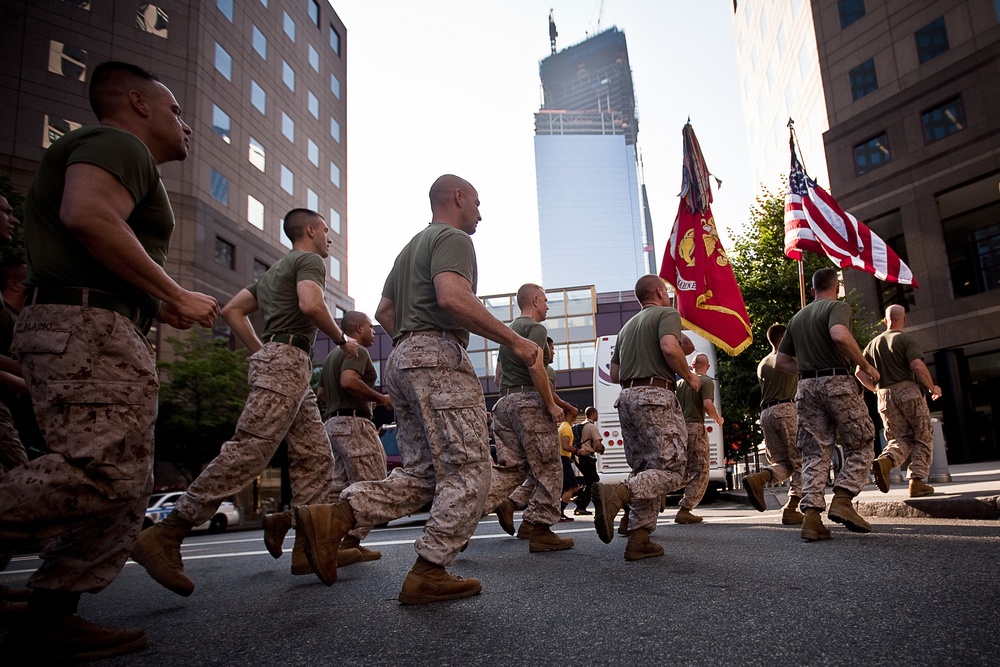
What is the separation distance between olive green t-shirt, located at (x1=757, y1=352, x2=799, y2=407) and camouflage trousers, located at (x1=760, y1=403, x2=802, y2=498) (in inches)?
4.2

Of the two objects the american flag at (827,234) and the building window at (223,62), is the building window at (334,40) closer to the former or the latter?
the building window at (223,62)

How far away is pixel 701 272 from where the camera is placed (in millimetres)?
11352

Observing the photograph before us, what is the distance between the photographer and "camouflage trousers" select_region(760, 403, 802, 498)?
7441mm

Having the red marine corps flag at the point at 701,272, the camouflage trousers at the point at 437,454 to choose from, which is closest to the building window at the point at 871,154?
the red marine corps flag at the point at 701,272

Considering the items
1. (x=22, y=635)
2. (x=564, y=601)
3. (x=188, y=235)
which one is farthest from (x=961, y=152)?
(x=188, y=235)

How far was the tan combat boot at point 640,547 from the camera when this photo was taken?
4.36 metres

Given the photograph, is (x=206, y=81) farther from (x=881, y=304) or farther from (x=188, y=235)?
(x=881, y=304)

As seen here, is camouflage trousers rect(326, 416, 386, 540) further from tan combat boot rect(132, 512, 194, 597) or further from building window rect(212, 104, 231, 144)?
building window rect(212, 104, 231, 144)

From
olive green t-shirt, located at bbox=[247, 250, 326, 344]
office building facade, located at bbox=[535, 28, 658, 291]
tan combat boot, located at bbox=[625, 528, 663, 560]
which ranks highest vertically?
office building facade, located at bbox=[535, 28, 658, 291]

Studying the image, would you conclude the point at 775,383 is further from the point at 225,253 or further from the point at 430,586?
the point at 225,253

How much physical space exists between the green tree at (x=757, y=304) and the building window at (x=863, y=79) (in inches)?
Result: 373

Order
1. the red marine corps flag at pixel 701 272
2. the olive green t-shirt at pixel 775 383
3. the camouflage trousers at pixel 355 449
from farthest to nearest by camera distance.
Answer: the red marine corps flag at pixel 701 272 → the olive green t-shirt at pixel 775 383 → the camouflage trousers at pixel 355 449

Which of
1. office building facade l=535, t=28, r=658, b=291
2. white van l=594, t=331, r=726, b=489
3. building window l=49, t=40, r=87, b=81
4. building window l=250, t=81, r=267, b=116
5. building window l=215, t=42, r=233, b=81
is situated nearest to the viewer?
white van l=594, t=331, r=726, b=489

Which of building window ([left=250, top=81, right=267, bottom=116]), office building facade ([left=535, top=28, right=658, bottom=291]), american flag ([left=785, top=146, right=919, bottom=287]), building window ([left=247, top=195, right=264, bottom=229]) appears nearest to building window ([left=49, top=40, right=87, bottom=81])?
building window ([left=250, top=81, right=267, bottom=116])
